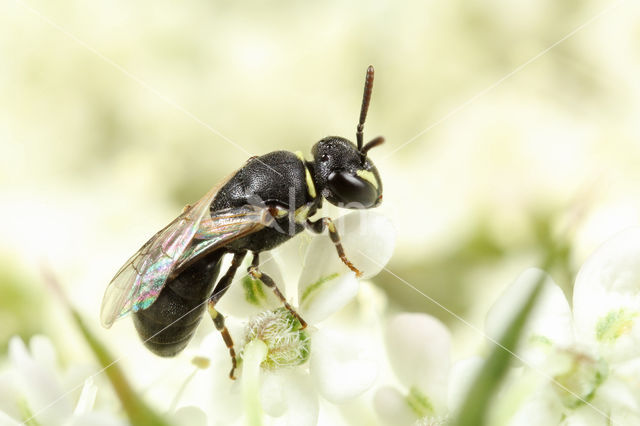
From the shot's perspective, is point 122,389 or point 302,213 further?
point 302,213

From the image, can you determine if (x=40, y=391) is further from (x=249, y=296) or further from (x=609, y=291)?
(x=609, y=291)

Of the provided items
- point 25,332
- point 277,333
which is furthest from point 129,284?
point 25,332

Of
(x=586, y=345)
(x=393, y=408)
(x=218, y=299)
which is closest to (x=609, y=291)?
(x=586, y=345)

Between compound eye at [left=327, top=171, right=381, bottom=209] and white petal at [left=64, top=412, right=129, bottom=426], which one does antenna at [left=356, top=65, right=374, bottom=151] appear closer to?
compound eye at [left=327, top=171, right=381, bottom=209]

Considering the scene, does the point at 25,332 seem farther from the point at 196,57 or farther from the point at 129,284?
the point at 196,57

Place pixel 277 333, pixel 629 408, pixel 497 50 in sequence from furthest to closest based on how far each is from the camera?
pixel 497 50
pixel 277 333
pixel 629 408

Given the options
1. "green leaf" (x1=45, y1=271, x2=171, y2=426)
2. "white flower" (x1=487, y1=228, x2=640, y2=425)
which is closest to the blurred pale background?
"white flower" (x1=487, y1=228, x2=640, y2=425)

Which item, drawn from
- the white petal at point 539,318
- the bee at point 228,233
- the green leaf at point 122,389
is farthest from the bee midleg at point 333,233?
the green leaf at point 122,389
